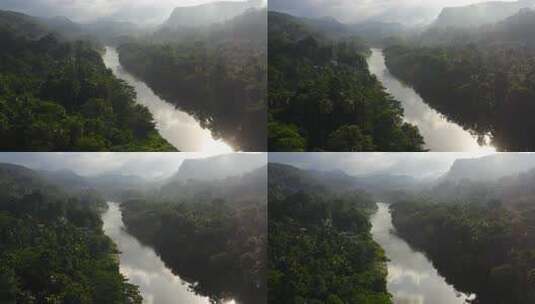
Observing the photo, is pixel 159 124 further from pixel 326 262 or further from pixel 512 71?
pixel 512 71

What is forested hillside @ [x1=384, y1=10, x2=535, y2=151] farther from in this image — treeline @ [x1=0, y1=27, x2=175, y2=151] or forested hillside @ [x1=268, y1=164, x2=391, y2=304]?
treeline @ [x1=0, y1=27, x2=175, y2=151]

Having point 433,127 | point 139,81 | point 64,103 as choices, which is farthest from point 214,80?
point 433,127

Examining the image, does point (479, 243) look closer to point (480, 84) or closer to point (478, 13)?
point (480, 84)

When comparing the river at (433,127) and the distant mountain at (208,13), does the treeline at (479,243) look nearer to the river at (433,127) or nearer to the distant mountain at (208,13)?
the river at (433,127)

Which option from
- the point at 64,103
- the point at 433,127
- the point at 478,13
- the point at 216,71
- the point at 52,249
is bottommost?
the point at 52,249

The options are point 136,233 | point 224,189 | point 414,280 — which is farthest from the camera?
point 224,189

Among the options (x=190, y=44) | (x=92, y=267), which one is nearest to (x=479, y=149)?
(x=190, y=44)
